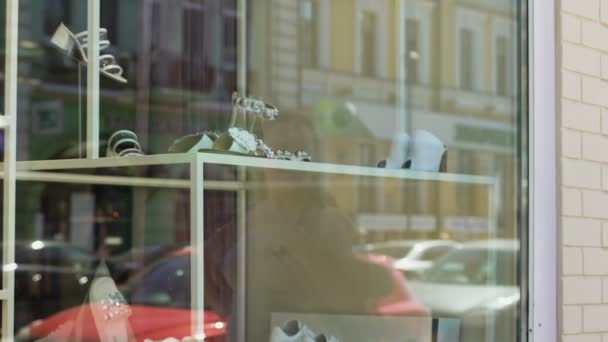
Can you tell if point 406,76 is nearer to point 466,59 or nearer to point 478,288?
point 466,59

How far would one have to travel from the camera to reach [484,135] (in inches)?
90.3

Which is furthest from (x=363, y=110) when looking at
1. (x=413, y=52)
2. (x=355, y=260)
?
(x=355, y=260)

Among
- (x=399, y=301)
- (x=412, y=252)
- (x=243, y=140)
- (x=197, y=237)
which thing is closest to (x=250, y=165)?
(x=243, y=140)

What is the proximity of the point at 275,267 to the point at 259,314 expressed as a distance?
193 mm

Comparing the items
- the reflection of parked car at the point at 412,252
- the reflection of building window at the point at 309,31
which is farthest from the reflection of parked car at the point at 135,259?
the reflection of building window at the point at 309,31

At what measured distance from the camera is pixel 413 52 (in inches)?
102

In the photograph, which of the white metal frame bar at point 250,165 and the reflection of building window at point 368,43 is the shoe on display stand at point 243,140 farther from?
the reflection of building window at point 368,43
